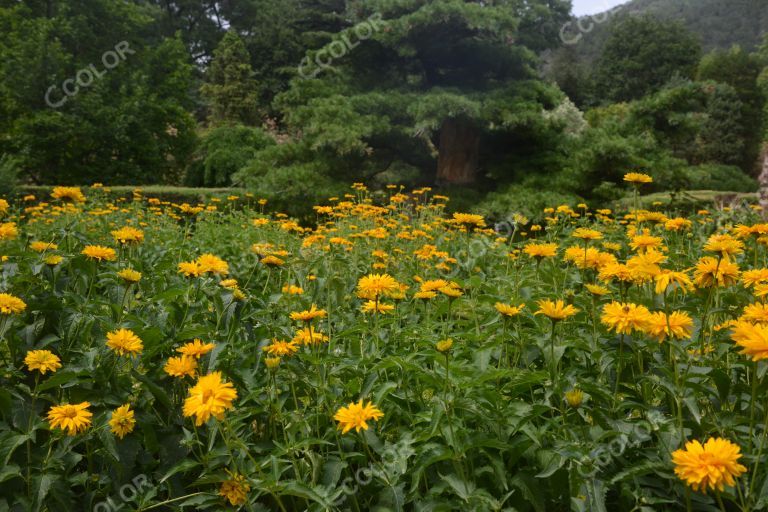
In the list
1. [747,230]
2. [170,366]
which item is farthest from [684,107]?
[170,366]

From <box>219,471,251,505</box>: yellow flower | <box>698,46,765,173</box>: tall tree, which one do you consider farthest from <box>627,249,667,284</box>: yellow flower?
<box>698,46,765,173</box>: tall tree

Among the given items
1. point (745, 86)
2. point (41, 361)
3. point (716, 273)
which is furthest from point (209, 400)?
point (745, 86)

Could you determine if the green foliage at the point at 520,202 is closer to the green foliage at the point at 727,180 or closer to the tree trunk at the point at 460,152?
the tree trunk at the point at 460,152

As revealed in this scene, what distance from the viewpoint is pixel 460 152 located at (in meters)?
9.01

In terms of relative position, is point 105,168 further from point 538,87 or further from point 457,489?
point 457,489

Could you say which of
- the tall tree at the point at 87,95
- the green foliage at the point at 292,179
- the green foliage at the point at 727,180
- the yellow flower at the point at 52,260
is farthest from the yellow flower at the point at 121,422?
the green foliage at the point at 727,180

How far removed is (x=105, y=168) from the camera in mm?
11984

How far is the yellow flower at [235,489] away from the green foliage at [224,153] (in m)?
11.5

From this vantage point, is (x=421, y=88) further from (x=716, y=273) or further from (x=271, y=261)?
(x=716, y=273)

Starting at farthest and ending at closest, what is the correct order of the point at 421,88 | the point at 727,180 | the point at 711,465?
the point at 727,180
the point at 421,88
the point at 711,465

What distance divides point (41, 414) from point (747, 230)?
2.07 metres

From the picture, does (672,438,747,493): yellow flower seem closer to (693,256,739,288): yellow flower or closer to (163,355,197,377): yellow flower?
(693,256,739,288): yellow flower

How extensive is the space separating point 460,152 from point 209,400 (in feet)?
27.7

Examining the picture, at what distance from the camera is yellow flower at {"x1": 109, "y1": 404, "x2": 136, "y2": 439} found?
45.1 inches
